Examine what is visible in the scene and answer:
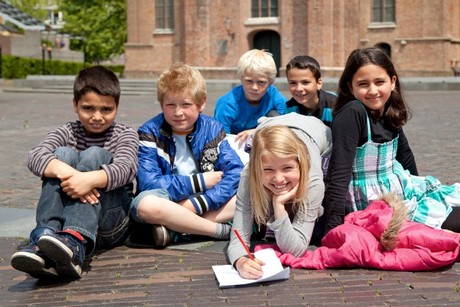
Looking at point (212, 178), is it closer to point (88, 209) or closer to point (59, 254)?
point (88, 209)

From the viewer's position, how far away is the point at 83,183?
4605mm

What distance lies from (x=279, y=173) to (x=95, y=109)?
1.38 metres

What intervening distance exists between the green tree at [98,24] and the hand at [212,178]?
4626 centimetres

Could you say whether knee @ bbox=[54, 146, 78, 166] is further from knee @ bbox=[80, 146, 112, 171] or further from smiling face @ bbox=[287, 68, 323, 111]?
smiling face @ bbox=[287, 68, 323, 111]

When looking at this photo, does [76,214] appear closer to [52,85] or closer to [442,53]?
[52,85]

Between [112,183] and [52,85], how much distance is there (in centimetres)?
2944

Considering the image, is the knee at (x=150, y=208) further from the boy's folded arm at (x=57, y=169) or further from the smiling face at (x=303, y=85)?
the smiling face at (x=303, y=85)

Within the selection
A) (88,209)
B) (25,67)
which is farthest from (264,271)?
(25,67)

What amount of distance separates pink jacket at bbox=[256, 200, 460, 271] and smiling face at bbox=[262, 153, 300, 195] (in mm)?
405

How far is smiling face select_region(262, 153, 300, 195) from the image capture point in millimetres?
4570

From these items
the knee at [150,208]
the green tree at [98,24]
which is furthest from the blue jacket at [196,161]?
the green tree at [98,24]

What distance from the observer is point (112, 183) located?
15.8 ft

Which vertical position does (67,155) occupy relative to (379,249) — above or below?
above

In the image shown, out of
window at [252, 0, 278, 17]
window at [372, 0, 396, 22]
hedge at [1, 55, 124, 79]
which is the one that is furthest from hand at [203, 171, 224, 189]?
hedge at [1, 55, 124, 79]
